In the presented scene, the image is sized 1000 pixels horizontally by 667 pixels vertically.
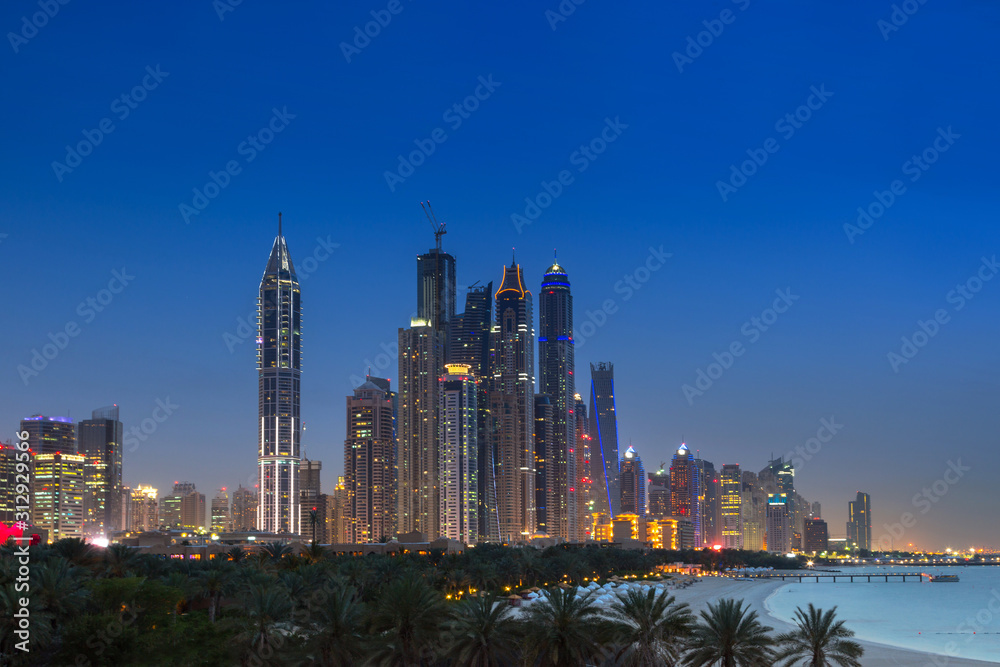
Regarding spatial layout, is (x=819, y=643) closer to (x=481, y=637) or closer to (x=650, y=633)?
(x=650, y=633)

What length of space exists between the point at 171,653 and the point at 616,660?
2965cm

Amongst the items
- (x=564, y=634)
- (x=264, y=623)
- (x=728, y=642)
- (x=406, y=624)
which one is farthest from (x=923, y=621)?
(x=264, y=623)

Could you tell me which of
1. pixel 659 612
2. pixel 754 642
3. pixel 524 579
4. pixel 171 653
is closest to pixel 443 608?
pixel 659 612

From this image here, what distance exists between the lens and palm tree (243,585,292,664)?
5231 centimetres

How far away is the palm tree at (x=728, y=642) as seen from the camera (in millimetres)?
44812

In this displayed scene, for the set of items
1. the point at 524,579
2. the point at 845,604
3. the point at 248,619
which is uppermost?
the point at 248,619

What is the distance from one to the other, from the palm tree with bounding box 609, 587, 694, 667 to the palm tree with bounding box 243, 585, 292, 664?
19.3 m

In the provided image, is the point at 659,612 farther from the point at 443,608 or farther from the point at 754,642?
the point at 443,608

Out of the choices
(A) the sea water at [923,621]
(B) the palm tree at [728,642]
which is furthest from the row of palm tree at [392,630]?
(A) the sea water at [923,621]

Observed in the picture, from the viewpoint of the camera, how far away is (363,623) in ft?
168

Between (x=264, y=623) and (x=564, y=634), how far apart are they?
17737mm

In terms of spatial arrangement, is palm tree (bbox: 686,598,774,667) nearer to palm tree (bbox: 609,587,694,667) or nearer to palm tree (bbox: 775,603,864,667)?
palm tree (bbox: 609,587,694,667)

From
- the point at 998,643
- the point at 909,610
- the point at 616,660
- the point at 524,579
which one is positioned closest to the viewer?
the point at 616,660

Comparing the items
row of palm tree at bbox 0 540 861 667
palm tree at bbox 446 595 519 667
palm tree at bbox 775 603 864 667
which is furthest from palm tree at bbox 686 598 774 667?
palm tree at bbox 446 595 519 667
